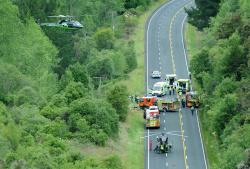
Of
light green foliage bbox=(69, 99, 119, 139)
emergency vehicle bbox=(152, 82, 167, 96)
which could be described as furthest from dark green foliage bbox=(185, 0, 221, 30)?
light green foliage bbox=(69, 99, 119, 139)

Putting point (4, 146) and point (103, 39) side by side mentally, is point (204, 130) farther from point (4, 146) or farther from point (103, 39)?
point (103, 39)

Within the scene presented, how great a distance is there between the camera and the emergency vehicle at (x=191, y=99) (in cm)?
8725

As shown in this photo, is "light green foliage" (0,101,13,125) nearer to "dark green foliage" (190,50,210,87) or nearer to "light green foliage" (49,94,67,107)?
"light green foliage" (49,94,67,107)

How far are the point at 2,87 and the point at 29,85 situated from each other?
3812mm

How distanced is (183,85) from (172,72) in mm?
11512

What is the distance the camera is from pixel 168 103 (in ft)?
283

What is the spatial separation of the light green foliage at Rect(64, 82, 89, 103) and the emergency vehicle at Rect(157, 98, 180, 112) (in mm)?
11097

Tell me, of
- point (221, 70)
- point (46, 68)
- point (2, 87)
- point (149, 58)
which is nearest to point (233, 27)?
point (221, 70)

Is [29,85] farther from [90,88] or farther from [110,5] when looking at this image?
[110,5]

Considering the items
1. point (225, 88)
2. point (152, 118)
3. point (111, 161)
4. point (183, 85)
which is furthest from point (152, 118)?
point (111, 161)

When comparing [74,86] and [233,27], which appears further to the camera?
[233,27]

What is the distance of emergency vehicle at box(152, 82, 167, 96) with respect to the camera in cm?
9181

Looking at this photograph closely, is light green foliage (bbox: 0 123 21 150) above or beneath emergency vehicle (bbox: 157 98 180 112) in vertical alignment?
beneath

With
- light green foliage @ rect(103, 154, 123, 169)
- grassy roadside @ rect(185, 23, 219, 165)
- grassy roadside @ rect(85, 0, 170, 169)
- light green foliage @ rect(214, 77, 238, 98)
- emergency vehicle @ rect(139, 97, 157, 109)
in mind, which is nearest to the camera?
light green foliage @ rect(103, 154, 123, 169)
